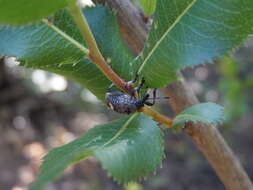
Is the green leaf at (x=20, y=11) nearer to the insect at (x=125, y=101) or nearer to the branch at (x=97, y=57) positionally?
the branch at (x=97, y=57)

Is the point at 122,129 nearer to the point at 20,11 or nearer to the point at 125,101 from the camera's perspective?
the point at 125,101

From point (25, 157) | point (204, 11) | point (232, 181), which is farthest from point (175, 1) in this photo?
point (25, 157)

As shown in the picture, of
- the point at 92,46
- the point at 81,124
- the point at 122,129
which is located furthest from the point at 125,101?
the point at 81,124

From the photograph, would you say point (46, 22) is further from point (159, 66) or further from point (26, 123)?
point (26, 123)

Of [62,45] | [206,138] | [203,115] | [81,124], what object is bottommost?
[81,124]

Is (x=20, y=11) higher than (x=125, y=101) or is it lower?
higher

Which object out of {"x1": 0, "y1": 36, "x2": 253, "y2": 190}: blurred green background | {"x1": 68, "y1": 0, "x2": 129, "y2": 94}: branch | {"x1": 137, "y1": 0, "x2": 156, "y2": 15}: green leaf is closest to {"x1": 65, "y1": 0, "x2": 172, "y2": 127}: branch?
{"x1": 68, "y1": 0, "x2": 129, "y2": 94}: branch

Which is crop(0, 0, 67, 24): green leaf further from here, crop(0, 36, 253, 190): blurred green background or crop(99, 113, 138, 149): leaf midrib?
crop(0, 36, 253, 190): blurred green background
